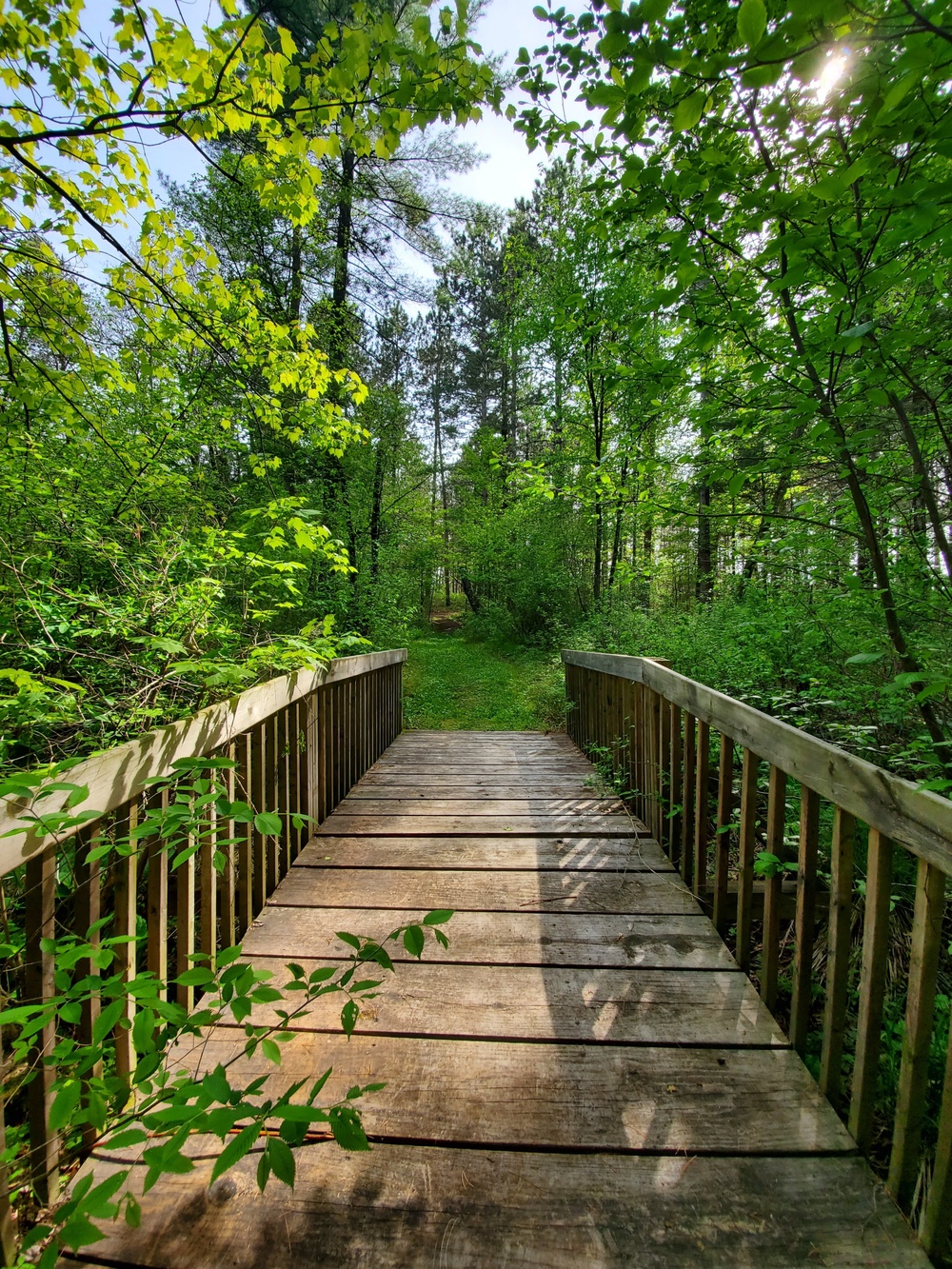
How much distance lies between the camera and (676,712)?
91.7 inches

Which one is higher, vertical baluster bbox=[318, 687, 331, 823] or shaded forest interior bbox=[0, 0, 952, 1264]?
shaded forest interior bbox=[0, 0, 952, 1264]

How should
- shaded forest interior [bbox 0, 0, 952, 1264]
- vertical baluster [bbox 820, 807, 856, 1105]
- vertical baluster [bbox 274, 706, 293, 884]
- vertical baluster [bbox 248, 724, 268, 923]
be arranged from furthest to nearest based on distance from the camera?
vertical baluster [bbox 274, 706, 293, 884] < vertical baluster [bbox 248, 724, 268, 923] < shaded forest interior [bbox 0, 0, 952, 1264] < vertical baluster [bbox 820, 807, 856, 1105]

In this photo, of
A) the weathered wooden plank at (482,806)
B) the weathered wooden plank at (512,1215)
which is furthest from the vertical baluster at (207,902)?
the weathered wooden plank at (482,806)

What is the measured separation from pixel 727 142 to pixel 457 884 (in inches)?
125

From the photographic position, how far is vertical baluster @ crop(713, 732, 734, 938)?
1.75 m

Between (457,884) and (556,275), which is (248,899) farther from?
(556,275)

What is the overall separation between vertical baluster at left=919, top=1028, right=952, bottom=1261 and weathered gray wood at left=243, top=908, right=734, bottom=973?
0.71 m

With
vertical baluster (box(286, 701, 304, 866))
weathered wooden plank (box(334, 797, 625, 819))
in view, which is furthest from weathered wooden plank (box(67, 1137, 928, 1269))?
weathered wooden plank (box(334, 797, 625, 819))

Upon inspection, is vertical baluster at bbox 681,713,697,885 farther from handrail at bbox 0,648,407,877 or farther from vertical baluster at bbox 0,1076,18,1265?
vertical baluster at bbox 0,1076,18,1265

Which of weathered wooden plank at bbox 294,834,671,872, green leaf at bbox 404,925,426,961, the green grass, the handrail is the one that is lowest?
the green grass

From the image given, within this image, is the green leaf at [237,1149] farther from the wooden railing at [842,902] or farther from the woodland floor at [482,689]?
the woodland floor at [482,689]

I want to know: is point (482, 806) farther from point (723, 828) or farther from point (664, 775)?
point (723, 828)

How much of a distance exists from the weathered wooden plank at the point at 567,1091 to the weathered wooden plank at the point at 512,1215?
0.13 ft

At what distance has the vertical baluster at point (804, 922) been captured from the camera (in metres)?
1.31
